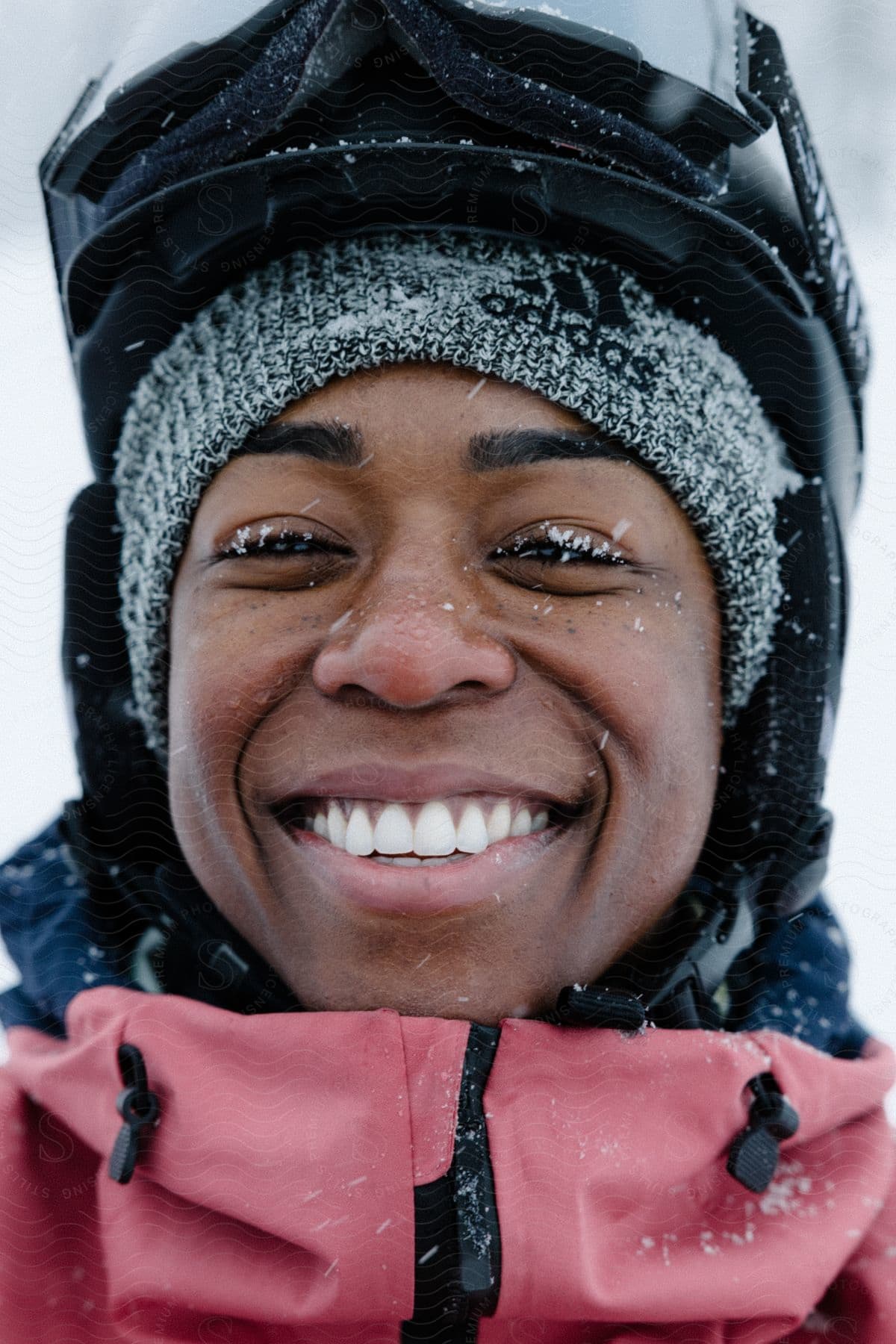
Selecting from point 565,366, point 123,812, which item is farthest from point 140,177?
point 123,812

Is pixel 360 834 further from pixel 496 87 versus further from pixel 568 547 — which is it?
pixel 496 87

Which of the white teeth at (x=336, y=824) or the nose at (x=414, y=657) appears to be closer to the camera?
the nose at (x=414, y=657)

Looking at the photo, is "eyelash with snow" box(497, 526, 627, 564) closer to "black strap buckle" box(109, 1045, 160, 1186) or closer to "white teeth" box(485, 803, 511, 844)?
"white teeth" box(485, 803, 511, 844)

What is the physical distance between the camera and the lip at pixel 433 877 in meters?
1.11

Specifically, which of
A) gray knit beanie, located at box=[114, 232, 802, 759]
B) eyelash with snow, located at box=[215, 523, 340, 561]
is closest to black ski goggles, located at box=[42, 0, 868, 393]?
gray knit beanie, located at box=[114, 232, 802, 759]

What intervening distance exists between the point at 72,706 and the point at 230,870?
1.14 ft

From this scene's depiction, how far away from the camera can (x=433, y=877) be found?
1114 millimetres

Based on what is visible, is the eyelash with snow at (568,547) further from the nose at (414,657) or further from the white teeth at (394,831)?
the white teeth at (394,831)

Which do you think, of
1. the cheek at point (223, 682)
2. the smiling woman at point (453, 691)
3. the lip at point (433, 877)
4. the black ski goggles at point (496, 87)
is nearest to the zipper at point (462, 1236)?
the smiling woman at point (453, 691)

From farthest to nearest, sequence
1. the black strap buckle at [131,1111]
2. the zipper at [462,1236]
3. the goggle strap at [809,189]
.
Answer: the goggle strap at [809,189], the black strap buckle at [131,1111], the zipper at [462,1236]

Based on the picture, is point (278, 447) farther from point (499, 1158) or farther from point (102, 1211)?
point (102, 1211)

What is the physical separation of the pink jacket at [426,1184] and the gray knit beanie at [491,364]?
437 mm

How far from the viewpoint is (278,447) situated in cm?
114

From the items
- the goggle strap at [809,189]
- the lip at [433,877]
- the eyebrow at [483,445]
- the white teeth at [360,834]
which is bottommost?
the lip at [433,877]
